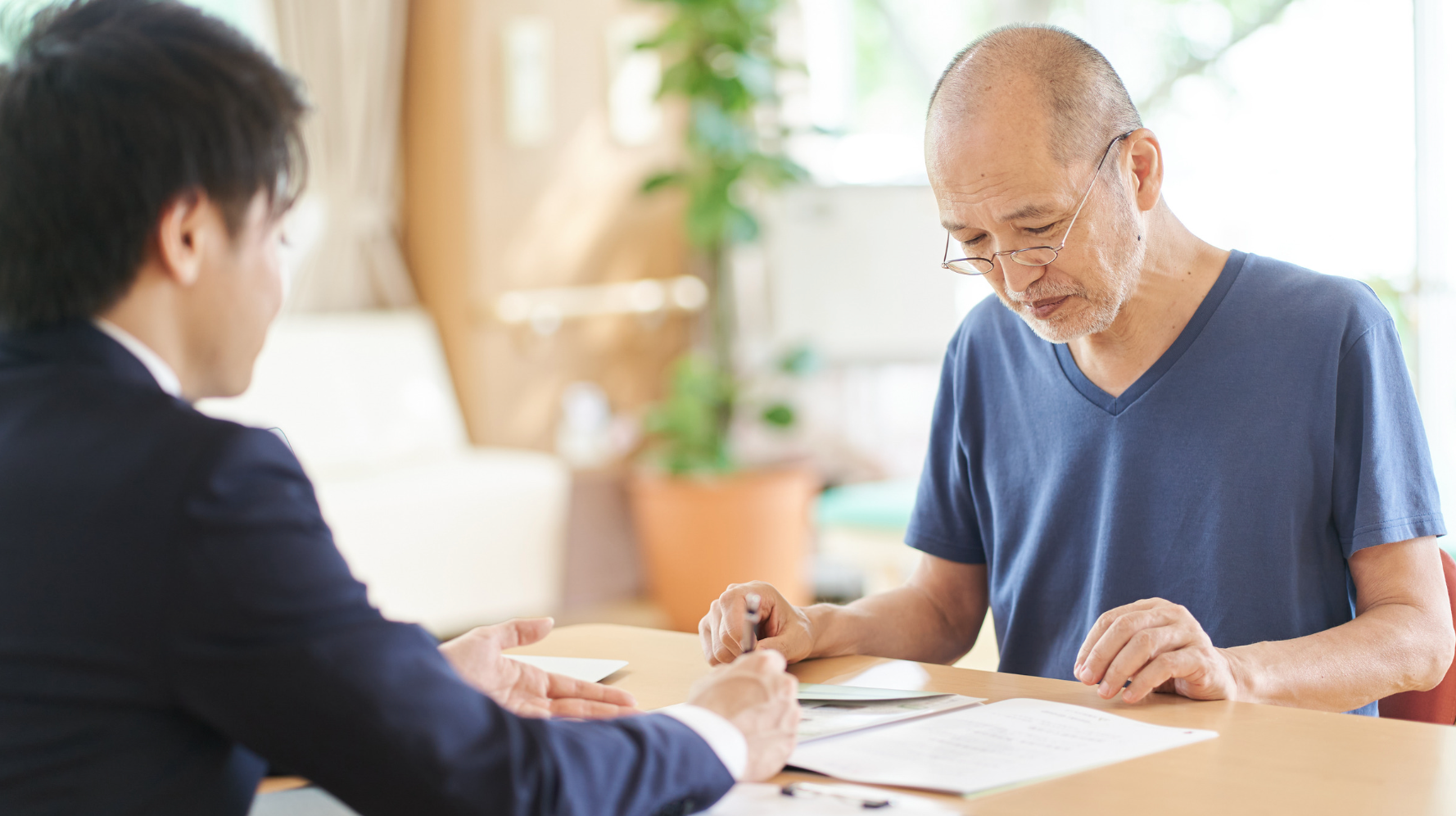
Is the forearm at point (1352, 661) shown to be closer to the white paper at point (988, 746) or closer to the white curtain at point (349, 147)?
the white paper at point (988, 746)

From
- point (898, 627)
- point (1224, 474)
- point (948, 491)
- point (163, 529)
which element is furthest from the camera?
point (948, 491)

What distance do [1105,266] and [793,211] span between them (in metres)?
2.99

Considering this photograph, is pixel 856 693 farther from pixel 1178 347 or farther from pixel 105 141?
pixel 105 141

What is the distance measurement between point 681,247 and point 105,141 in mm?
4060

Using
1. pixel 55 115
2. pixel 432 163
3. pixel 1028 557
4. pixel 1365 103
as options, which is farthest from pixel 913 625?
pixel 432 163

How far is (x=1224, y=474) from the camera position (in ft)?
4.60

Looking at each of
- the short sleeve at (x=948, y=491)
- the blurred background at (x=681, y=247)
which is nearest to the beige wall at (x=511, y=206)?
the blurred background at (x=681, y=247)

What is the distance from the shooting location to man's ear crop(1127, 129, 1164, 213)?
4.73ft

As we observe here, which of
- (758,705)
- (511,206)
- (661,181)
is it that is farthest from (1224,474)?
(511,206)

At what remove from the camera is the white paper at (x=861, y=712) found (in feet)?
3.68

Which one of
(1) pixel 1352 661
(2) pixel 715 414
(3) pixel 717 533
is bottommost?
(3) pixel 717 533

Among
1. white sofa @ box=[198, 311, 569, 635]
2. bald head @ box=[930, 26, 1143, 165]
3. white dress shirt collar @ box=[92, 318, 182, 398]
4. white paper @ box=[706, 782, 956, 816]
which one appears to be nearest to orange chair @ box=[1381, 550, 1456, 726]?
bald head @ box=[930, 26, 1143, 165]

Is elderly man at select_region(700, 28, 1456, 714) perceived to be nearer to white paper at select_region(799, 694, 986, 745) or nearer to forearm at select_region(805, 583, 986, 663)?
forearm at select_region(805, 583, 986, 663)

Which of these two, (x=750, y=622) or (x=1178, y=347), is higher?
(x=1178, y=347)
